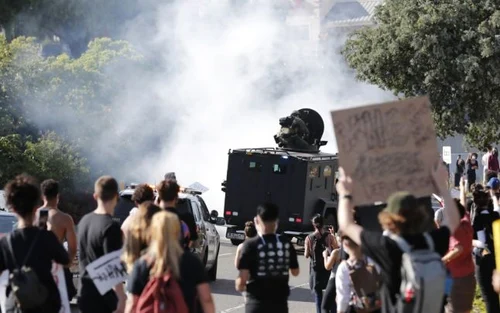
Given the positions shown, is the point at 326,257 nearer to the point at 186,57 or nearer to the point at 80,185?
the point at 80,185

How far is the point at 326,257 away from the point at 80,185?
24417 mm

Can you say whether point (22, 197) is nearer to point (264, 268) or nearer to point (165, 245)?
point (165, 245)

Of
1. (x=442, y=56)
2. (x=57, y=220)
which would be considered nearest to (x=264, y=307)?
(x=57, y=220)

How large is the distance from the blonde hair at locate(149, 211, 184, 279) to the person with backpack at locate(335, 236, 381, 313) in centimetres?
217

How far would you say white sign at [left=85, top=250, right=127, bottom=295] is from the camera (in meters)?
8.64

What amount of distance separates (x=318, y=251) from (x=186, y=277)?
6984mm

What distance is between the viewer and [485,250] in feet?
41.3

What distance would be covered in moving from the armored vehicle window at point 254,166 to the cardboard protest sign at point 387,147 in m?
20.8

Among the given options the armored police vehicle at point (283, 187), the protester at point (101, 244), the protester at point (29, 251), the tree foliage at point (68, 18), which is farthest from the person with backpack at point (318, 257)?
the tree foliage at point (68, 18)

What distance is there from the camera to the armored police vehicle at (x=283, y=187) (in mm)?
27453

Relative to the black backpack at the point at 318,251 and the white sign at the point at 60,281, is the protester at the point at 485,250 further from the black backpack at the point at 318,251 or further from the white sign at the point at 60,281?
the white sign at the point at 60,281

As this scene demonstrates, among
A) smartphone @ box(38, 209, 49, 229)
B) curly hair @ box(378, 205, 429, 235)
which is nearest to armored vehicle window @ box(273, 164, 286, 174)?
smartphone @ box(38, 209, 49, 229)

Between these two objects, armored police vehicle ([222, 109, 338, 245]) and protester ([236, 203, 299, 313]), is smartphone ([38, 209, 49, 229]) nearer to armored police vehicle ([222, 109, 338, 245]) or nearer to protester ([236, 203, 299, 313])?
protester ([236, 203, 299, 313])

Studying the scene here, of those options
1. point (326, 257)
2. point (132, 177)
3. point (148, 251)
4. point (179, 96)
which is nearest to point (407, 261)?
point (148, 251)
